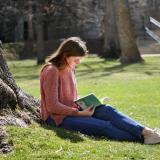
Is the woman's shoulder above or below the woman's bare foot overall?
above

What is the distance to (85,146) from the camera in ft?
→ 22.7

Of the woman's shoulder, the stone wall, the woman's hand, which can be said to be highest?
the woman's shoulder

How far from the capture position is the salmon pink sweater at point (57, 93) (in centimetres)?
760

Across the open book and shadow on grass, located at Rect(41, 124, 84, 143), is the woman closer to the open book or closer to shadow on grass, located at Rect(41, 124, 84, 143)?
the open book

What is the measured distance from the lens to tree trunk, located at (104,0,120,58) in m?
41.5

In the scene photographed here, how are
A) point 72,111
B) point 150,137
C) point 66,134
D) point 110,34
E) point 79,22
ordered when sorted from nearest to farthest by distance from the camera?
point 66,134 → point 150,137 → point 72,111 → point 110,34 → point 79,22

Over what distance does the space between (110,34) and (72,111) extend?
35244 millimetres

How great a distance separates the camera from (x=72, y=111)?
7.66 m

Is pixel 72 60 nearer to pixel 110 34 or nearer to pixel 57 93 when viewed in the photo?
pixel 57 93

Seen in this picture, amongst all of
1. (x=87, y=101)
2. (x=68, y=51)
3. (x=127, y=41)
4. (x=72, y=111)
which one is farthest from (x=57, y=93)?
(x=127, y=41)

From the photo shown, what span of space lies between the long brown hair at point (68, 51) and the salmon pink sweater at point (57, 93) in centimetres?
9

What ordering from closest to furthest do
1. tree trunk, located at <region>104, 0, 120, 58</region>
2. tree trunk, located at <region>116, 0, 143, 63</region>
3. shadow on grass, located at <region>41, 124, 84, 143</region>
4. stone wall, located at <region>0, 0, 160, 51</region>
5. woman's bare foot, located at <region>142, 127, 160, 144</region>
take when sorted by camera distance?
1. shadow on grass, located at <region>41, 124, 84, 143</region>
2. woman's bare foot, located at <region>142, 127, 160, 144</region>
3. tree trunk, located at <region>116, 0, 143, 63</region>
4. tree trunk, located at <region>104, 0, 120, 58</region>
5. stone wall, located at <region>0, 0, 160, 51</region>

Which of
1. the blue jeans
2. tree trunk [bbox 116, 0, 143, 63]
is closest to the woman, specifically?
the blue jeans

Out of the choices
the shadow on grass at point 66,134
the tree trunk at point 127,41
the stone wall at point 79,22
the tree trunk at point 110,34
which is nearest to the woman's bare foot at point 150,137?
the shadow on grass at point 66,134
